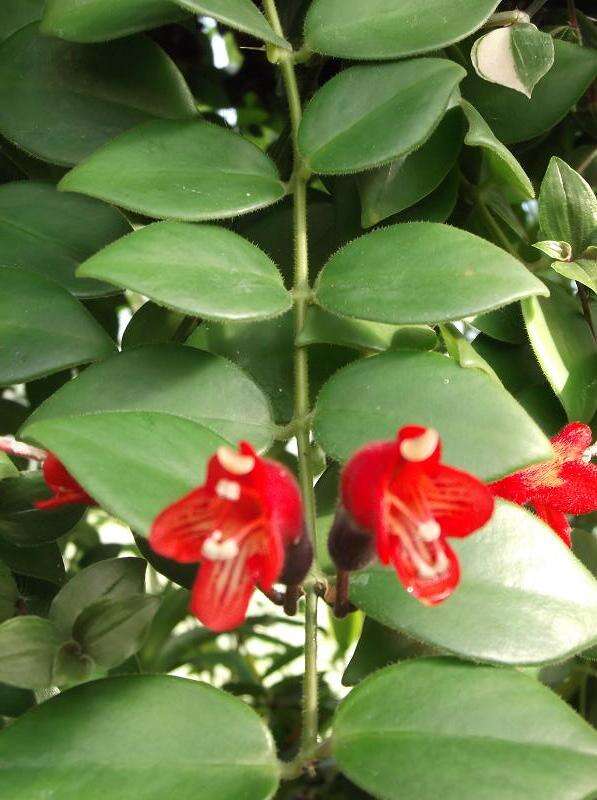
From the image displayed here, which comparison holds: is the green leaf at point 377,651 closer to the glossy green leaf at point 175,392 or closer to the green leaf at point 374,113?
the glossy green leaf at point 175,392

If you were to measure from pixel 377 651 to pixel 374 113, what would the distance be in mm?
313

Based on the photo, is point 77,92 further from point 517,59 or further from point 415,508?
point 415,508

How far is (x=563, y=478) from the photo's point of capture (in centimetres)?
55

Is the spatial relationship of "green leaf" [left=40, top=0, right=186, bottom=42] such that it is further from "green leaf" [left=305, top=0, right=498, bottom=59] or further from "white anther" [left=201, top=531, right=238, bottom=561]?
"white anther" [left=201, top=531, right=238, bottom=561]

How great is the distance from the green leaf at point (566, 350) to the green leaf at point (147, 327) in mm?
236

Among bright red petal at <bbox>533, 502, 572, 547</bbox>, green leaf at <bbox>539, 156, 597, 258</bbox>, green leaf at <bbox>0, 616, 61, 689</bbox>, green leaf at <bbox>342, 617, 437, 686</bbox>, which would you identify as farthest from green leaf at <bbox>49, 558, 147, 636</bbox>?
green leaf at <bbox>539, 156, 597, 258</bbox>

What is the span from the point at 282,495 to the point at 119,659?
18 cm

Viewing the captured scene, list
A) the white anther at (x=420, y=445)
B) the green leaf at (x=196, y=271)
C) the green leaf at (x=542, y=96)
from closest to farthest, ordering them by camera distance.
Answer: the white anther at (x=420, y=445) < the green leaf at (x=196, y=271) < the green leaf at (x=542, y=96)

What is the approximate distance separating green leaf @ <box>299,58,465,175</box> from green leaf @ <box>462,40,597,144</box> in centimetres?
11

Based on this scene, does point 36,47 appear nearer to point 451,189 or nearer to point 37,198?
point 37,198

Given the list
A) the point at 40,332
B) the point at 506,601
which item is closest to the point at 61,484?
the point at 40,332

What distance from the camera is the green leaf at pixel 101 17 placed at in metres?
0.56

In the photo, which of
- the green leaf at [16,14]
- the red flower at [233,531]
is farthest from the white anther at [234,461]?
the green leaf at [16,14]

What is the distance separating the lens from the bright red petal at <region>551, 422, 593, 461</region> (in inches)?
21.6
